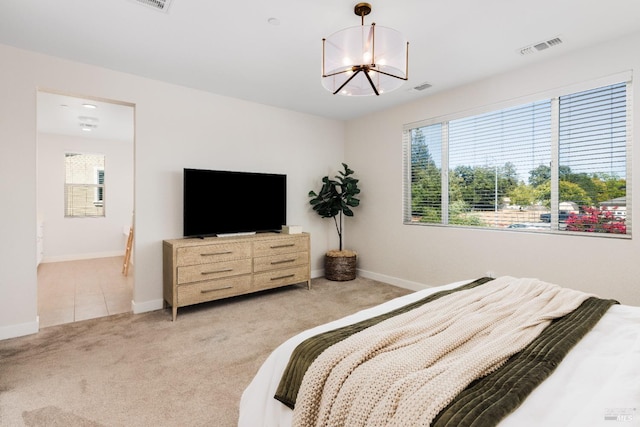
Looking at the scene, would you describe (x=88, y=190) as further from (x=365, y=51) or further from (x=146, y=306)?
Result: (x=365, y=51)

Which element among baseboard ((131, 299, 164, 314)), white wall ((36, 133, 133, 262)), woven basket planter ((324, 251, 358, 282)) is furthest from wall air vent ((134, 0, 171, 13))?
white wall ((36, 133, 133, 262))

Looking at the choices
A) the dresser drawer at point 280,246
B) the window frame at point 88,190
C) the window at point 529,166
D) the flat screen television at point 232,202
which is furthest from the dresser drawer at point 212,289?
the window frame at point 88,190

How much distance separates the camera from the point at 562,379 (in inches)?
41.1

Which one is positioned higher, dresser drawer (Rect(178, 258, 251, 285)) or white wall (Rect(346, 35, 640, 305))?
white wall (Rect(346, 35, 640, 305))

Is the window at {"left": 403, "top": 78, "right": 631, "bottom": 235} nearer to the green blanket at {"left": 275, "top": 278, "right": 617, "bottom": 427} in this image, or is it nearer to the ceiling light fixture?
the green blanket at {"left": 275, "top": 278, "right": 617, "bottom": 427}

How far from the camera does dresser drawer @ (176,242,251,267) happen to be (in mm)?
3247

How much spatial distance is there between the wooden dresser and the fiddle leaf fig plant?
0.70m

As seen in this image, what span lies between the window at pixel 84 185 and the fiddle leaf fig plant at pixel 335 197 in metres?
4.84

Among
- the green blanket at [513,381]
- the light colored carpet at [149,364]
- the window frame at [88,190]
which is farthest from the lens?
the window frame at [88,190]

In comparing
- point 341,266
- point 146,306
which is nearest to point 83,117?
point 146,306

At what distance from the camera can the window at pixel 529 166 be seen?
8.98 feet

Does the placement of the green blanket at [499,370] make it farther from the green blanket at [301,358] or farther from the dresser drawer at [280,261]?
the dresser drawer at [280,261]

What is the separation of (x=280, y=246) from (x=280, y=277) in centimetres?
39

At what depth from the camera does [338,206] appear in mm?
4703
